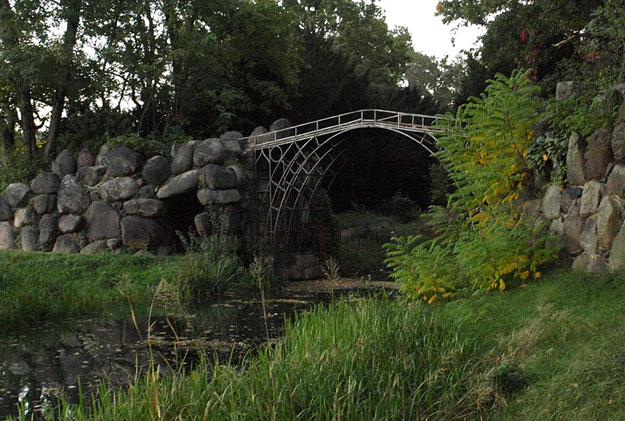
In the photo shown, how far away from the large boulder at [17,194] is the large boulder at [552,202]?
43.0ft

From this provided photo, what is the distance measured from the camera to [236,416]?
12.6 feet

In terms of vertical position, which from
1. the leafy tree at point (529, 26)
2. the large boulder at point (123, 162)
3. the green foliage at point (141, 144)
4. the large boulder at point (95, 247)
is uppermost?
the leafy tree at point (529, 26)

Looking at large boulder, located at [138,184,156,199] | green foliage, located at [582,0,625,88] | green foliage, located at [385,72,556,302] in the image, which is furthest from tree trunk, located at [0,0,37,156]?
green foliage, located at [582,0,625,88]

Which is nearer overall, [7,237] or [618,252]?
[618,252]

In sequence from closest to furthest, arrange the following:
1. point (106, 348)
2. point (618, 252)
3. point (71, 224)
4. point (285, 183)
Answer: point (618, 252) → point (106, 348) → point (71, 224) → point (285, 183)

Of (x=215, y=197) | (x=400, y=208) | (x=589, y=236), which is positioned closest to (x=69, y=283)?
(x=215, y=197)

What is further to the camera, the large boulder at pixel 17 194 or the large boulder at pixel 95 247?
the large boulder at pixel 17 194

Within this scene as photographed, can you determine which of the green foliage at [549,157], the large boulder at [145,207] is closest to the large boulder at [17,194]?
the large boulder at [145,207]

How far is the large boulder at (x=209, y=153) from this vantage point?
15586mm

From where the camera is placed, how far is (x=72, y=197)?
1625 cm

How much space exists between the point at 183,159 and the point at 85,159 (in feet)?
8.94

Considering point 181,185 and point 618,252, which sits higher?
point 181,185

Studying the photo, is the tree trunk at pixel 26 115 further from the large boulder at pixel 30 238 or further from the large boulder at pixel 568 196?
the large boulder at pixel 568 196

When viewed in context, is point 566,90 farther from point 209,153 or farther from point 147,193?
point 147,193
